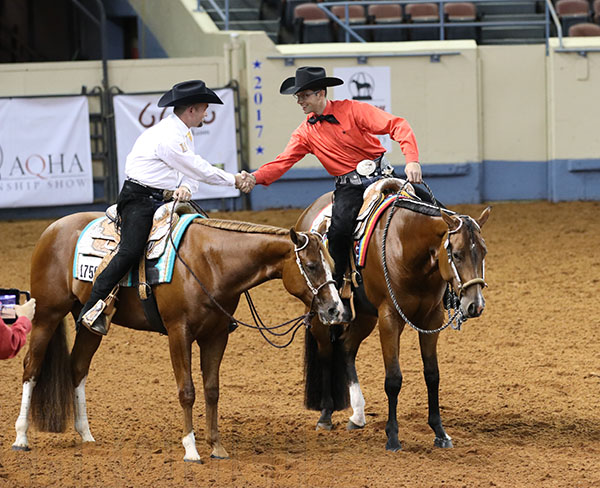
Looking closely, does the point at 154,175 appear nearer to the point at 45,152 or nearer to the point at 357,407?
the point at 357,407

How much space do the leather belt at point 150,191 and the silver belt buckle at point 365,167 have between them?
4.56ft

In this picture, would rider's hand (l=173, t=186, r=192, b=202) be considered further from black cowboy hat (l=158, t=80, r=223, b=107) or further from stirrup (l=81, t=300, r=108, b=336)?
stirrup (l=81, t=300, r=108, b=336)

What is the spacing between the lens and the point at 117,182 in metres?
15.9

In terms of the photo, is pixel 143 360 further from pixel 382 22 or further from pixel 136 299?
pixel 382 22

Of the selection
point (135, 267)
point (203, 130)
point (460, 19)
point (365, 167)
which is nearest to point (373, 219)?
point (365, 167)

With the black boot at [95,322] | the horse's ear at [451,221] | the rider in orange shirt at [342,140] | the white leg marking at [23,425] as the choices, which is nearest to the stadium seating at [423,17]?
the rider in orange shirt at [342,140]

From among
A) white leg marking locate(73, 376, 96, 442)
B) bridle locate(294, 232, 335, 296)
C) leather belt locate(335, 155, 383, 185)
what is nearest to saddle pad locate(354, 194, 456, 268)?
leather belt locate(335, 155, 383, 185)

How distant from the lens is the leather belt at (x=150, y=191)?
21.2 feet

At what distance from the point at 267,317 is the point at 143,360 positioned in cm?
183

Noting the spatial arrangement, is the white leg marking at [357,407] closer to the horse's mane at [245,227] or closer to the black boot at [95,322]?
the horse's mane at [245,227]

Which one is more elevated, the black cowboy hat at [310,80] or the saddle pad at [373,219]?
the black cowboy hat at [310,80]

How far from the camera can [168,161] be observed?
6316mm

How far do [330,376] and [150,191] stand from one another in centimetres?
207

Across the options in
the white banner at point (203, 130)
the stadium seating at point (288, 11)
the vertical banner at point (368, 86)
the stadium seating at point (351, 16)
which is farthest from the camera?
the stadium seating at point (288, 11)
